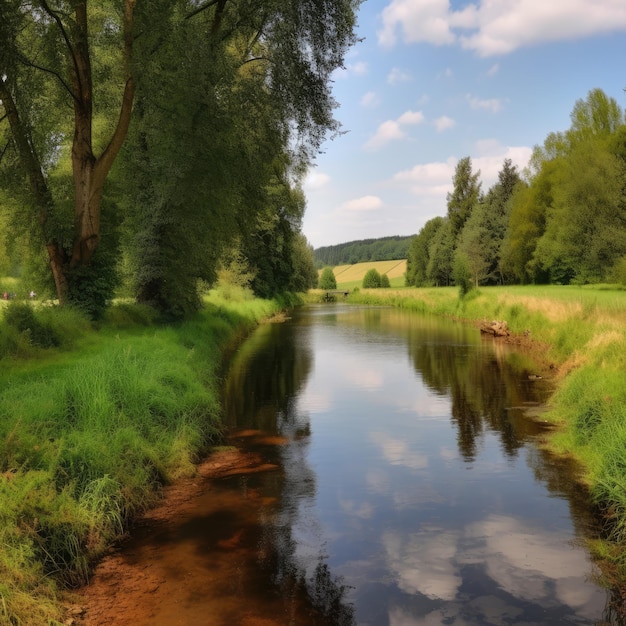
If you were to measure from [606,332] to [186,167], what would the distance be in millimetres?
12981

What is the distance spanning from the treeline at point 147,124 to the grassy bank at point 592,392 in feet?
34.6

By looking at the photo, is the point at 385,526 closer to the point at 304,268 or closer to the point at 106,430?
Result: the point at 106,430

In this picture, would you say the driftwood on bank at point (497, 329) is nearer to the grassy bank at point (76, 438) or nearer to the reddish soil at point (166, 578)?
the grassy bank at point (76, 438)

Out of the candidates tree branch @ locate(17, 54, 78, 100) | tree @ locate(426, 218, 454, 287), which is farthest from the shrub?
tree @ locate(426, 218, 454, 287)

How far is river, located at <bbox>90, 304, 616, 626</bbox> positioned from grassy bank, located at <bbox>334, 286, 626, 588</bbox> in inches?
15.7

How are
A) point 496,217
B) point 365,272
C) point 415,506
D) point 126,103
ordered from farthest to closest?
point 365,272
point 496,217
point 126,103
point 415,506

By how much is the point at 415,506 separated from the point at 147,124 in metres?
14.9

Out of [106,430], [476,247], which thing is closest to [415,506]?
[106,430]

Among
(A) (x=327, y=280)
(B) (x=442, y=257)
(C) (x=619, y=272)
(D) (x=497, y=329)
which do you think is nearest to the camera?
(D) (x=497, y=329)

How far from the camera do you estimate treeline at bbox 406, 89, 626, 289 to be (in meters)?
42.6

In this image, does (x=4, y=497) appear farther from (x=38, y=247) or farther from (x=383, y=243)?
(x=383, y=243)

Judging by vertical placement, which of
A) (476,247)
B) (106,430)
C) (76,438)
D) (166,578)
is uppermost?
(476,247)

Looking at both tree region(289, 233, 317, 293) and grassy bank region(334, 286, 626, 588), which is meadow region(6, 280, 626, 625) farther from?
tree region(289, 233, 317, 293)

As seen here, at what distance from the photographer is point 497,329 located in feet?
96.8
